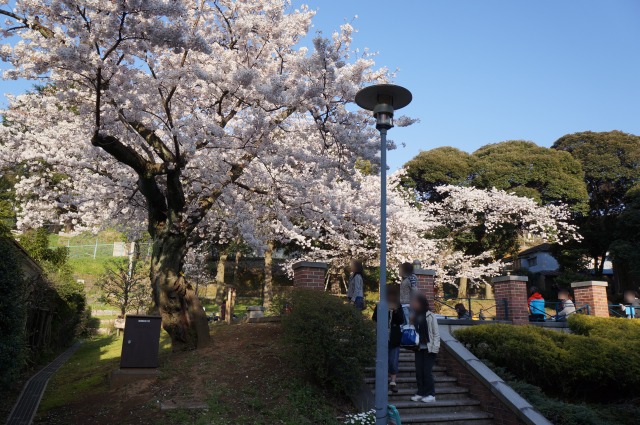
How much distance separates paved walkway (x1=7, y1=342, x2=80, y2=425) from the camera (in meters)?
6.56

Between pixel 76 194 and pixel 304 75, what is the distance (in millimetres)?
7612

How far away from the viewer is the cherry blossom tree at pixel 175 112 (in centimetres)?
775

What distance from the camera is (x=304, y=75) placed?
9.91 metres

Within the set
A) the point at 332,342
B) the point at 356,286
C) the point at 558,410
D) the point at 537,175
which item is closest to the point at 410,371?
the point at 356,286

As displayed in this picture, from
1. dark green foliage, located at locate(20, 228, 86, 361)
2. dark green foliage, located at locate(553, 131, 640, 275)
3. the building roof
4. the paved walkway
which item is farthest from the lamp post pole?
the building roof

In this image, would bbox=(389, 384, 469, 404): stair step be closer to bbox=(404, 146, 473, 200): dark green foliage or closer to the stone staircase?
the stone staircase

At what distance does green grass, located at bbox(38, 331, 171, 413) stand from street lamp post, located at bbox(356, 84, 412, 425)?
5.08 m

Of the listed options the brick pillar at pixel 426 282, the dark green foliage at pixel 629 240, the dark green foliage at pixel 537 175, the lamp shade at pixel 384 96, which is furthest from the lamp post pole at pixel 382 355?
the dark green foliage at pixel 537 175

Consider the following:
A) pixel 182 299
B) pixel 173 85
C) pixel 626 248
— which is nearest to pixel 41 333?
pixel 182 299

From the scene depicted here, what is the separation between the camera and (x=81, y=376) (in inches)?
377

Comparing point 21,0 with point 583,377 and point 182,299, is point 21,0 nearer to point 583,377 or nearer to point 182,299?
point 182,299

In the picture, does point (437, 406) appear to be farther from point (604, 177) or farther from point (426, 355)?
point (604, 177)

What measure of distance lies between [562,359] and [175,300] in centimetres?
751

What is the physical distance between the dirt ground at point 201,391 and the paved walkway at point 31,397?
0.76 ft
